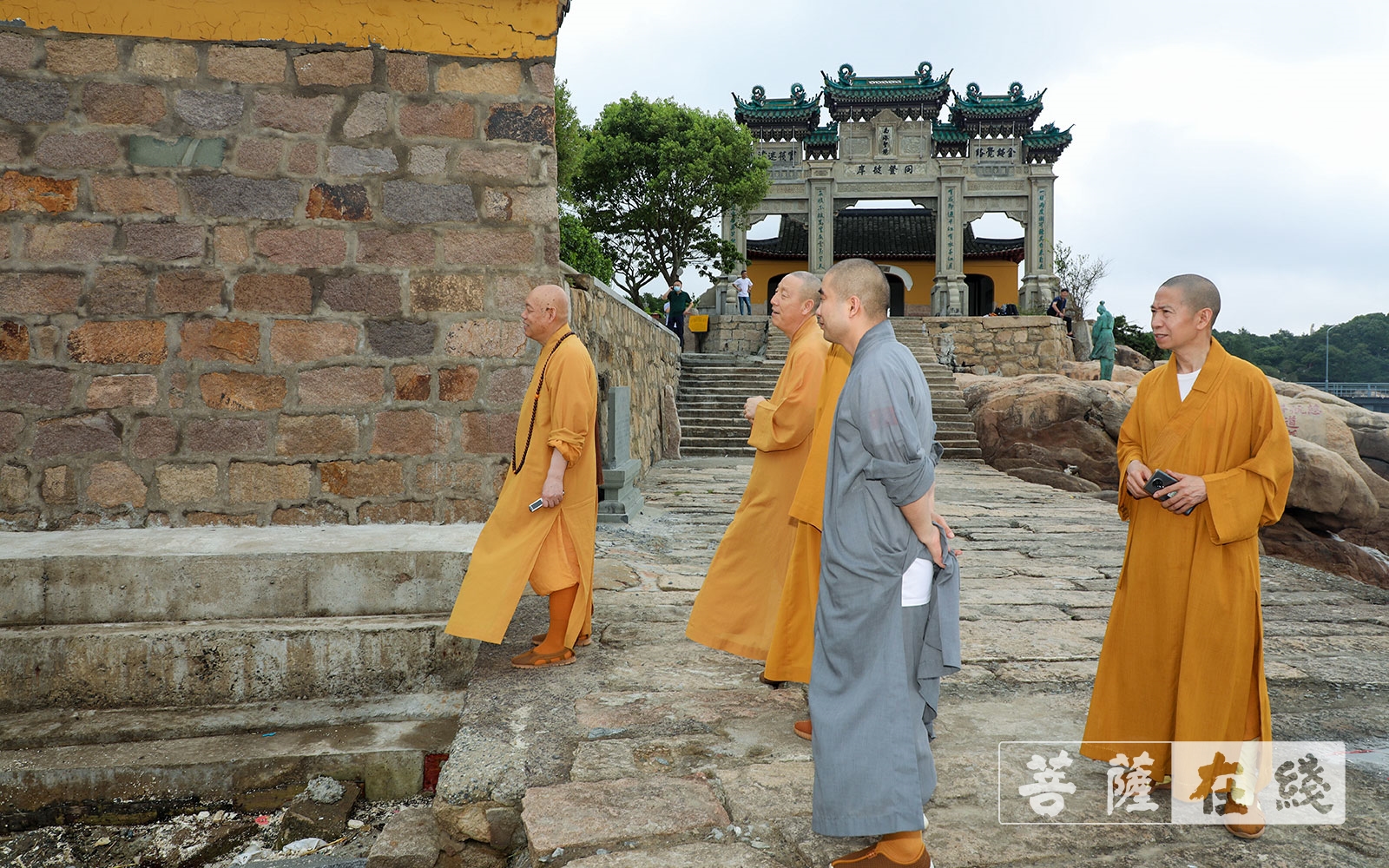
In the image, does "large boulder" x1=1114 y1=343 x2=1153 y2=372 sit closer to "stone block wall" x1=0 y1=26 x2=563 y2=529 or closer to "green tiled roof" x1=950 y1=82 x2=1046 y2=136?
"green tiled roof" x1=950 y1=82 x2=1046 y2=136

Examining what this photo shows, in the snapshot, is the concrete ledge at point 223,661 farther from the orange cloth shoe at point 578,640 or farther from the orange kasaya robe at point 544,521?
the orange kasaya robe at point 544,521

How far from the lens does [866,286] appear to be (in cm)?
241

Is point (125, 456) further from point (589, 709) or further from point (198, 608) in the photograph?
point (589, 709)

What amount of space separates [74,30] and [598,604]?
12.0ft

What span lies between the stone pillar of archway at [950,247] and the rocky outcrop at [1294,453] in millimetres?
15112

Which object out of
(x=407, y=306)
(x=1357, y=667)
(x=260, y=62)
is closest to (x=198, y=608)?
(x=407, y=306)

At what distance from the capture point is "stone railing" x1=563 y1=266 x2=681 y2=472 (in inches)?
290

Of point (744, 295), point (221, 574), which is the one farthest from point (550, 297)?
point (744, 295)

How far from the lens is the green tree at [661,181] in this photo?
83.3ft

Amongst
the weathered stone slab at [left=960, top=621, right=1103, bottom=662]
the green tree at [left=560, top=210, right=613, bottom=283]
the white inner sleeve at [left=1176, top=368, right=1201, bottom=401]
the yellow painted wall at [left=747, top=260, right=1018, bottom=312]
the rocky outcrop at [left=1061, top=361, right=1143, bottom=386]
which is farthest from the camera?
the yellow painted wall at [left=747, top=260, right=1018, bottom=312]

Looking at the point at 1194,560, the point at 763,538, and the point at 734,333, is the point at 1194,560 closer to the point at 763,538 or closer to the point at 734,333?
the point at 763,538

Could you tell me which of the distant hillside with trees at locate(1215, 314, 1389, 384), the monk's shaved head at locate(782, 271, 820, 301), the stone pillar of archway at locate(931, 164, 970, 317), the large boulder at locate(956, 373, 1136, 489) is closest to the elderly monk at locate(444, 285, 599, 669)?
the monk's shaved head at locate(782, 271, 820, 301)

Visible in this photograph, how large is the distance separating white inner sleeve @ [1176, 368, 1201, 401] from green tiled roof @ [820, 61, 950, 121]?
31846 mm

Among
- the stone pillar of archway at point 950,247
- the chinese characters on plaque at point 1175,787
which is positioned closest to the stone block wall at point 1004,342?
the stone pillar of archway at point 950,247
